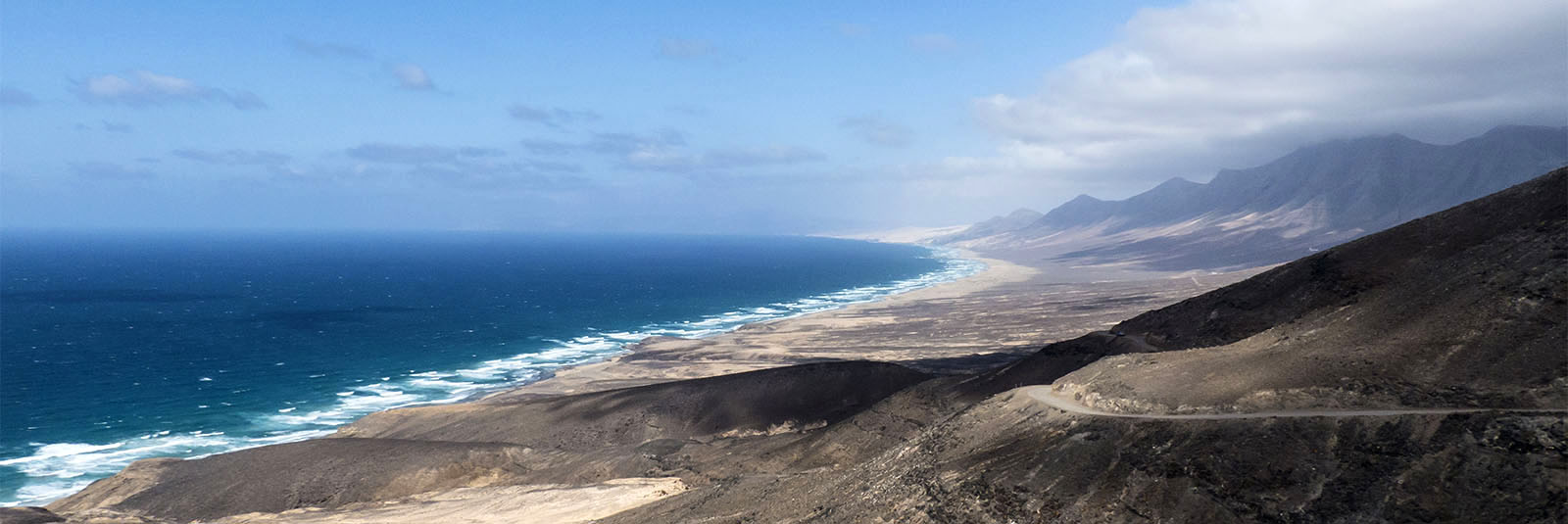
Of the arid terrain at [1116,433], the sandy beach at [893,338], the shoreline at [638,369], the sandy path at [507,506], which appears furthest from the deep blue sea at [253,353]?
the sandy path at [507,506]

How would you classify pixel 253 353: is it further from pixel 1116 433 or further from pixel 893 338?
pixel 1116 433

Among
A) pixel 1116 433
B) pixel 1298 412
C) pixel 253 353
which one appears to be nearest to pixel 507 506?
pixel 1116 433

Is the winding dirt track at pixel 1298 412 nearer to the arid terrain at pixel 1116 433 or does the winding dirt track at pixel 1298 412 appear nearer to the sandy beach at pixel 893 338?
the arid terrain at pixel 1116 433

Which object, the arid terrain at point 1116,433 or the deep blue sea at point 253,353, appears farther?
the deep blue sea at point 253,353

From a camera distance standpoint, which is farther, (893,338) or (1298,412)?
(893,338)

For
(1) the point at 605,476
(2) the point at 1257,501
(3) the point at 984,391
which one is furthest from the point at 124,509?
(2) the point at 1257,501

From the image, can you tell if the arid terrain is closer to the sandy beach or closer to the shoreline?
the shoreline

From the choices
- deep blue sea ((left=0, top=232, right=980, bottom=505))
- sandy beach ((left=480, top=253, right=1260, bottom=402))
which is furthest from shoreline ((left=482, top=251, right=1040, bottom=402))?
deep blue sea ((left=0, top=232, right=980, bottom=505))
